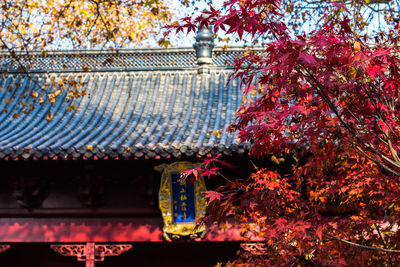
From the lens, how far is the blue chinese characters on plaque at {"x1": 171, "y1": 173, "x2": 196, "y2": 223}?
6.51 meters

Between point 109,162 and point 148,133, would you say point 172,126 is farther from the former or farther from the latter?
point 109,162

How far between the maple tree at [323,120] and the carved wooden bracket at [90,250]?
2626 mm

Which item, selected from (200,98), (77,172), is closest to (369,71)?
(77,172)

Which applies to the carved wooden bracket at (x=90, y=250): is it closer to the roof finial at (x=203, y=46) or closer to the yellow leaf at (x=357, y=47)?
the roof finial at (x=203, y=46)

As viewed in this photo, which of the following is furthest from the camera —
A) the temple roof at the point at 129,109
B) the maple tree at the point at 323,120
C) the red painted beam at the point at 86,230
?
the red painted beam at the point at 86,230

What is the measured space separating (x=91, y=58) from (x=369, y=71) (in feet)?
25.0

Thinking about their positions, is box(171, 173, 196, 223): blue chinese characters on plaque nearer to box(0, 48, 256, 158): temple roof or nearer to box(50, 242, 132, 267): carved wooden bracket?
box(0, 48, 256, 158): temple roof

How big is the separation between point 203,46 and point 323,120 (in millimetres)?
6286

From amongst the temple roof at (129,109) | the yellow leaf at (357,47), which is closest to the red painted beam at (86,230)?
the temple roof at (129,109)

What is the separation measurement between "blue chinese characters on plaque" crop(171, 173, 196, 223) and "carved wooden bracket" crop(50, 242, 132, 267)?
745mm

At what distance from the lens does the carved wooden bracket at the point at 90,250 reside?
6574 millimetres

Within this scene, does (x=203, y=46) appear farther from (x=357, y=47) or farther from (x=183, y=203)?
(x=357, y=47)

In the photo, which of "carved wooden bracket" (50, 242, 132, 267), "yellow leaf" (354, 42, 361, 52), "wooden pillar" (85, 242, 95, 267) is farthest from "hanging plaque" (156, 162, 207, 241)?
"yellow leaf" (354, 42, 361, 52)

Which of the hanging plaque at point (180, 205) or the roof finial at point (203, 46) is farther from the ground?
the roof finial at point (203, 46)
